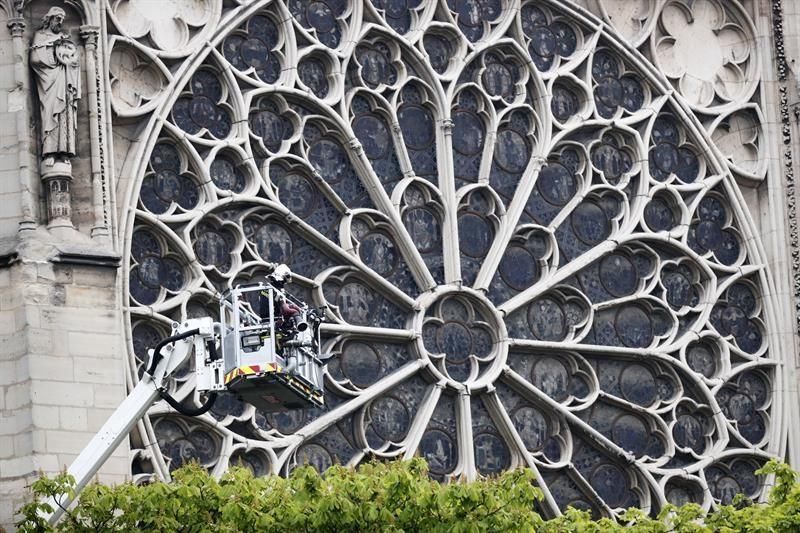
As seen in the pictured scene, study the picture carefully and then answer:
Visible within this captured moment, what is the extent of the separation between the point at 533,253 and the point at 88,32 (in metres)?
6.94

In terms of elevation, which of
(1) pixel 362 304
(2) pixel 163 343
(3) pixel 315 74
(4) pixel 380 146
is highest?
(3) pixel 315 74

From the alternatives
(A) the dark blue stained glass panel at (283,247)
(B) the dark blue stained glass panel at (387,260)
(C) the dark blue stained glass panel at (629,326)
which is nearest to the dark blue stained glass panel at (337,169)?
(B) the dark blue stained glass panel at (387,260)

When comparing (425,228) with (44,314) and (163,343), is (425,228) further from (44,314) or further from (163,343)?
(163,343)

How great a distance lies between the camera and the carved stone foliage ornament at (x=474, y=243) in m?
38.3

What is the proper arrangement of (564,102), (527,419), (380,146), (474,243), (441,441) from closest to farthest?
(441,441)
(527,419)
(380,146)
(474,243)
(564,102)

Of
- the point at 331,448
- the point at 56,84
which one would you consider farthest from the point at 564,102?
the point at 56,84

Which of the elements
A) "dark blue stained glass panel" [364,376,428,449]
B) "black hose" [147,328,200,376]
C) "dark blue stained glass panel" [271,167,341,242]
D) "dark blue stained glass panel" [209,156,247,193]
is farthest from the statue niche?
"dark blue stained glass panel" [364,376,428,449]

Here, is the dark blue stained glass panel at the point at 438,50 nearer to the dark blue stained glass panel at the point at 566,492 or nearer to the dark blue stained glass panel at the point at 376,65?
the dark blue stained glass panel at the point at 376,65

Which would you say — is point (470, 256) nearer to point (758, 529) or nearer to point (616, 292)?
point (616, 292)

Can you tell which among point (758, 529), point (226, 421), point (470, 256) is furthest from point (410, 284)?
point (758, 529)

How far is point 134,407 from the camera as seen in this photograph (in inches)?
1277

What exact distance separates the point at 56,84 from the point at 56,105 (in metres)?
0.28

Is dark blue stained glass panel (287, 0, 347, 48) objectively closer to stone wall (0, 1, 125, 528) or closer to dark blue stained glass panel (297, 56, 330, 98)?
dark blue stained glass panel (297, 56, 330, 98)

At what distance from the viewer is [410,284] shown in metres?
39.8
